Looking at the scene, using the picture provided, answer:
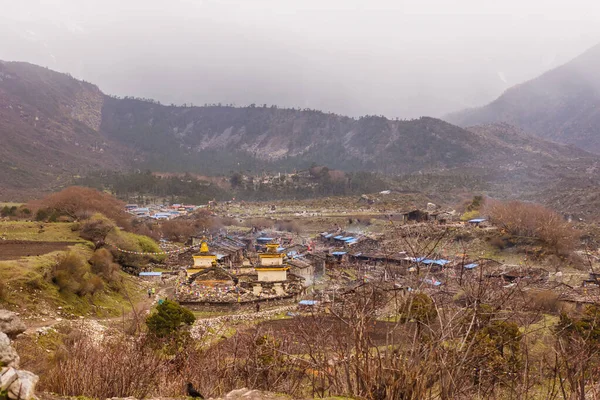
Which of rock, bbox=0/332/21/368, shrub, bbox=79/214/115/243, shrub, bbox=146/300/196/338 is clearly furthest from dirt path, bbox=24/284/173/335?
shrub, bbox=79/214/115/243

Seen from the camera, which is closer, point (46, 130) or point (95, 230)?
point (95, 230)

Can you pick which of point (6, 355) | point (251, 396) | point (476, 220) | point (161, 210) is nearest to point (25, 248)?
point (6, 355)

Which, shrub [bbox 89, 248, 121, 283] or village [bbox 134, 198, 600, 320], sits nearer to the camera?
village [bbox 134, 198, 600, 320]

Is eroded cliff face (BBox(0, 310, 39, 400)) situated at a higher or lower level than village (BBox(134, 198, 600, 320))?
higher

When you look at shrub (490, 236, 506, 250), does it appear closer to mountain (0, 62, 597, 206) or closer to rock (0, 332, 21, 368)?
rock (0, 332, 21, 368)

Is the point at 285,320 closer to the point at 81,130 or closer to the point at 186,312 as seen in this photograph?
the point at 186,312

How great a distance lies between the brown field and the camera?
17891mm

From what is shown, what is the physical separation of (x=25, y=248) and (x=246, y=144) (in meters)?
167

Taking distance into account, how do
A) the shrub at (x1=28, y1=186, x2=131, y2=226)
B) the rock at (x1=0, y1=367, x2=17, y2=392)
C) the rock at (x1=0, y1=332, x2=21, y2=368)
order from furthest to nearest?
1. the shrub at (x1=28, y1=186, x2=131, y2=226)
2. the rock at (x1=0, y1=332, x2=21, y2=368)
3. the rock at (x1=0, y1=367, x2=17, y2=392)

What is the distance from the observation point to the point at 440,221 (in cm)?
4444

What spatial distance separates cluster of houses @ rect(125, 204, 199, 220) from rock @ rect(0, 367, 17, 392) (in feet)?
156

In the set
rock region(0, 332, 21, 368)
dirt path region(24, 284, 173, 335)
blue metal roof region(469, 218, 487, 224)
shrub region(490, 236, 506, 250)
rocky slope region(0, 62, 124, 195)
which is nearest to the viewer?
rock region(0, 332, 21, 368)

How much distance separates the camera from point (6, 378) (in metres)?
3.42

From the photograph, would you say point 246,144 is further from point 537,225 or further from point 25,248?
point 25,248
